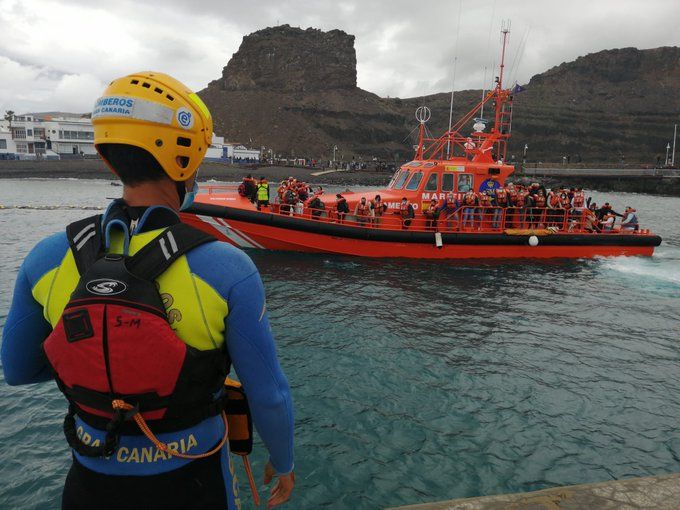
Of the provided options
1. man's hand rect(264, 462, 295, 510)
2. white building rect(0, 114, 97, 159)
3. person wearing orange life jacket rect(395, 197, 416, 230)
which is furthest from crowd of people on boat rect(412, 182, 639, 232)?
white building rect(0, 114, 97, 159)

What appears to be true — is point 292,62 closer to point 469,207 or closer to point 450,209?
point 450,209

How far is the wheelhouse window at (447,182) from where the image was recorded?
1455 centimetres

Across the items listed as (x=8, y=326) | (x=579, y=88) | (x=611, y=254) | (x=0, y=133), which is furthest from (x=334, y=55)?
(x=8, y=326)

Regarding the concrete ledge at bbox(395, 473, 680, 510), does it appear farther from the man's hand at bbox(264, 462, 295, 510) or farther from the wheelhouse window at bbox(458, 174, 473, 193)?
the wheelhouse window at bbox(458, 174, 473, 193)

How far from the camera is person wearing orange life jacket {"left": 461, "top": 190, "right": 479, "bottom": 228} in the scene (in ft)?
46.6

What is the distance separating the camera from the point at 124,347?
130cm

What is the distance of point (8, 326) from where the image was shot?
1.57 metres

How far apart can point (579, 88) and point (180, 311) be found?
203 meters

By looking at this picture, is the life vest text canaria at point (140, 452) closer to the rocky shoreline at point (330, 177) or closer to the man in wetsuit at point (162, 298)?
the man in wetsuit at point (162, 298)

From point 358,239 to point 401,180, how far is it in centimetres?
299

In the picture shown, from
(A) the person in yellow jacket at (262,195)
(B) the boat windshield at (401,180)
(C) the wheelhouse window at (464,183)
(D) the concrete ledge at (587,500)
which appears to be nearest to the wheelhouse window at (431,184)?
(C) the wheelhouse window at (464,183)

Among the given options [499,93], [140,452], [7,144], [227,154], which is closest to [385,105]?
[227,154]

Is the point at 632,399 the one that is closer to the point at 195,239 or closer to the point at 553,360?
the point at 553,360

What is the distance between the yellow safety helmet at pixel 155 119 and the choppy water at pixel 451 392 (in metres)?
3.60
